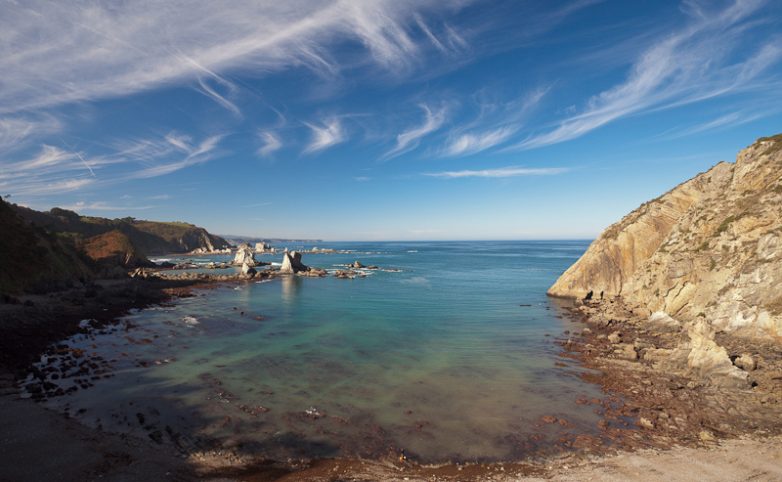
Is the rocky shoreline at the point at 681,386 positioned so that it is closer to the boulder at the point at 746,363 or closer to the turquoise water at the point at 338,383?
the boulder at the point at 746,363

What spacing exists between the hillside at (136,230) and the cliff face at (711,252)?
353 feet

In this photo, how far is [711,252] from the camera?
33.1 m

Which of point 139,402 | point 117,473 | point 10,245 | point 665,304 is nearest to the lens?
point 117,473

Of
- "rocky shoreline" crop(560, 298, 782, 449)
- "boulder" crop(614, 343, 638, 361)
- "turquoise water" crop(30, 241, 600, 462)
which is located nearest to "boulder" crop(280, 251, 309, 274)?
"turquoise water" crop(30, 241, 600, 462)

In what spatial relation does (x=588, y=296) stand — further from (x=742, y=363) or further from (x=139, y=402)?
(x=139, y=402)

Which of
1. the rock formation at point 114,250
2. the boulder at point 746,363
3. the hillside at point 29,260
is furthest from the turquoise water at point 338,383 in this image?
the rock formation at point 114,250

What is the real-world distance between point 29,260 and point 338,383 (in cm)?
4742

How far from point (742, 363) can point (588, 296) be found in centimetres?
2950

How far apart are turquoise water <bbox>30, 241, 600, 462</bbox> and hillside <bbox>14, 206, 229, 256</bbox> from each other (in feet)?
252

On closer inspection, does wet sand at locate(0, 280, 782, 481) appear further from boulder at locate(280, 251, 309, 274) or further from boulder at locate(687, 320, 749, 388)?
boulder at locate(280, 251, 309, 274)

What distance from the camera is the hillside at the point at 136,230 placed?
108 metres

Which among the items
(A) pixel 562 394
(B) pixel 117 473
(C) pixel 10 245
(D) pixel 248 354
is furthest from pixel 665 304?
(C) pixel 10 245

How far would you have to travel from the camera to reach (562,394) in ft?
68.5

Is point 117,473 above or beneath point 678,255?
beneath
